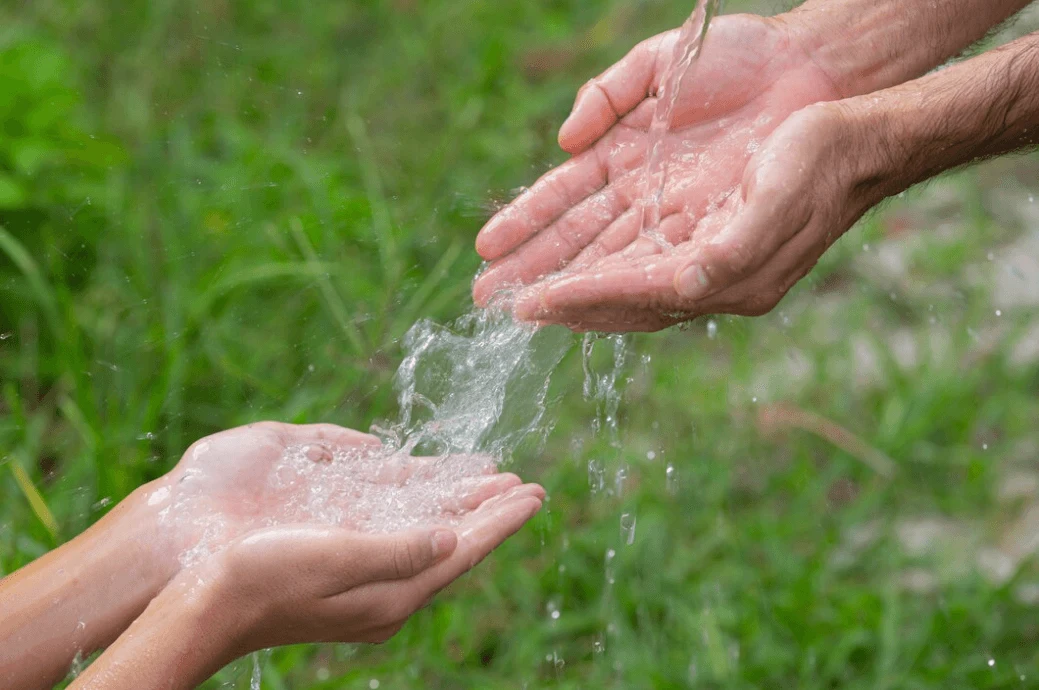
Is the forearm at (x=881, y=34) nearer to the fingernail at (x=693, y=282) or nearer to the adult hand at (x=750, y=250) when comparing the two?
the adult hand at (x=750, y=250)

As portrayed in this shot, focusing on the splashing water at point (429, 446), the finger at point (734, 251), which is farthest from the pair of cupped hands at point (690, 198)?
the splashing water at point (429, 446)

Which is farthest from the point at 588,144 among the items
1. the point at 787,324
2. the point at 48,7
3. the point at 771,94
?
the point at 48,7

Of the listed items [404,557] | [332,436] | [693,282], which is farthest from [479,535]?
[693,282]

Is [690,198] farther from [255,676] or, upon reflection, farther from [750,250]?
[255,676]

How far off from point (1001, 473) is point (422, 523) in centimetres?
193

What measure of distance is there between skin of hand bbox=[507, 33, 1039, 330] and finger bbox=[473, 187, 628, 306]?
22cm

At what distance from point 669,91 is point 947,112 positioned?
63cm

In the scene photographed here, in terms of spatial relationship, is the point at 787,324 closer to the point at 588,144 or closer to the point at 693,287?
the point at 588,144

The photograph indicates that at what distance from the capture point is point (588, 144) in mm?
2701

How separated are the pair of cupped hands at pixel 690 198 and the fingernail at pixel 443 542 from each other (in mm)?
477

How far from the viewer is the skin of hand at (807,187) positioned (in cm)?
203

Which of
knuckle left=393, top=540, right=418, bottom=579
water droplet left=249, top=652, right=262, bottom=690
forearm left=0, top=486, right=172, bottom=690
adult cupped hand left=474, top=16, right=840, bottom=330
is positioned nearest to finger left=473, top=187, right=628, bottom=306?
adult cupped hand left=474, top=16, right=840, bottom=330

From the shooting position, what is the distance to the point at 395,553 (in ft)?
6.19

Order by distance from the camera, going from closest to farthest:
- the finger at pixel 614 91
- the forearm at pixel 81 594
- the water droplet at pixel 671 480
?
the forearm at pixel 81 594 → the finger at pixel 614 91 → the water droplet at pixel 671 480
